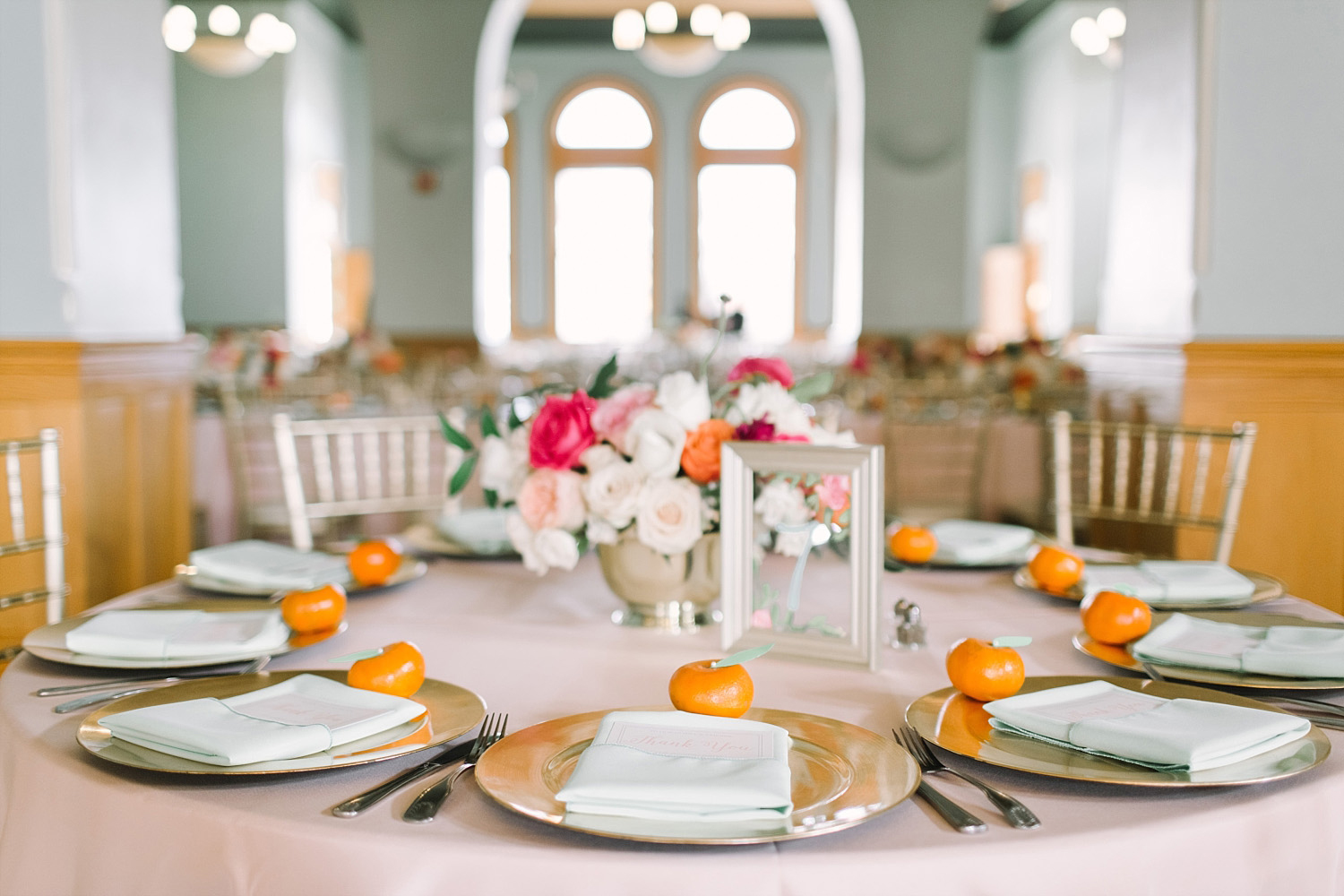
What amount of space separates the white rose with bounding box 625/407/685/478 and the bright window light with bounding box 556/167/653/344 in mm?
12017

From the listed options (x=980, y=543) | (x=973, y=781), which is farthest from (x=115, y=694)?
(x=980, y=543)

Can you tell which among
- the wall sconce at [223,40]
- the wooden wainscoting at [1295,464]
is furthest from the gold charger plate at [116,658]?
the wall sconce at [223,40]

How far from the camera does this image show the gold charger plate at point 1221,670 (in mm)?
1171

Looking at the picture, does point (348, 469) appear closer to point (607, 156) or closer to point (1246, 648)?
point (1246, 648)

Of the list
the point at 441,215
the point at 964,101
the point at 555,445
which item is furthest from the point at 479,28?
the point at 555,445

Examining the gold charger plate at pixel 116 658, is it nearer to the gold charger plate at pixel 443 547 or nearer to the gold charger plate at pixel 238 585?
the gold charger plate at pixel 238 585

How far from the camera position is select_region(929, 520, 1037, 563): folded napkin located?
1865 mm

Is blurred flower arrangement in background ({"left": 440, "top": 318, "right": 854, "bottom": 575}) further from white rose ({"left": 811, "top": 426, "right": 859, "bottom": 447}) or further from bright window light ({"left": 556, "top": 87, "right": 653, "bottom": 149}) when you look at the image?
bright window light ({"left": 556, "top": 87, "right": 653, "bottom": 149})

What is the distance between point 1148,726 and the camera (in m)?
0.97

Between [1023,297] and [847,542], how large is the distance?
33.7 feet

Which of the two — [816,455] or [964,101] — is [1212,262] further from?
[964,101]

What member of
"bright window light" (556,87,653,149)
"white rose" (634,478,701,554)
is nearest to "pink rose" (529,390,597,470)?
"white rose" (634,478,701,554)

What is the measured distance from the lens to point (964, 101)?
26.0ft

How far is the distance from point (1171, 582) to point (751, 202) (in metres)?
12.3
